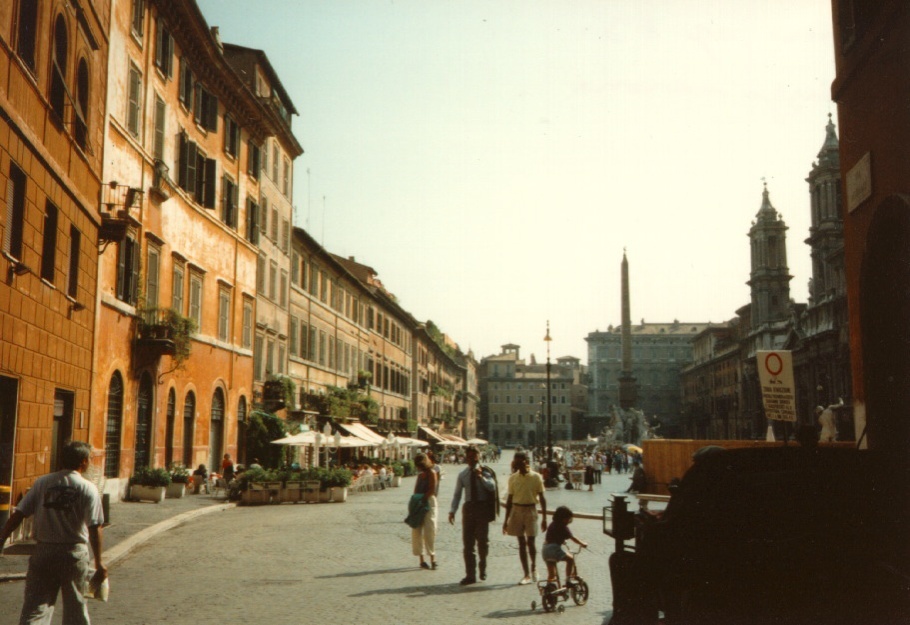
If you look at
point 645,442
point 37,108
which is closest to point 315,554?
point 37,108

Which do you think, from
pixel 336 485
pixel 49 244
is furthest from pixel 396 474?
pixel 49 244

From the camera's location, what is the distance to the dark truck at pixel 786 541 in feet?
14.4

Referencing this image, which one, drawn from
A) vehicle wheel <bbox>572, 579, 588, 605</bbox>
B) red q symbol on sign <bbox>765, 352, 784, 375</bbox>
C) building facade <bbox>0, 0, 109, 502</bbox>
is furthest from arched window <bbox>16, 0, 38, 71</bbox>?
red q symbol on sign <bbox>765, 352, 784, 375</bbox>

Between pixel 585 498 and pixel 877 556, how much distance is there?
2838 centimetres

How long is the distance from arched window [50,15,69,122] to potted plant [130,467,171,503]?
10.5 meters

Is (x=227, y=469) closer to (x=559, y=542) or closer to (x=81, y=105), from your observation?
(x=81, y=105)

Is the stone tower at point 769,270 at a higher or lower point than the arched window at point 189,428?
higher

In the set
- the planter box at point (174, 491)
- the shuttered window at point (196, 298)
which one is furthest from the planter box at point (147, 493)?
the shuttered window at point (196, 298)

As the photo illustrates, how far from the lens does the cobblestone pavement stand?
31.0 feet

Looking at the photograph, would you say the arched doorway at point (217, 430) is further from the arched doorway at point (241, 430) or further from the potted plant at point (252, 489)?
the potted plant at point (252, 489)

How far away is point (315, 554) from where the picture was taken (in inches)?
571

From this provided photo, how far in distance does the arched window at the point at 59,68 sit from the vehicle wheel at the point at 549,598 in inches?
441

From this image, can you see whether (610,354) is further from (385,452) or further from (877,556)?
(877,556)

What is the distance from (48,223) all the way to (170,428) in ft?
39.8
